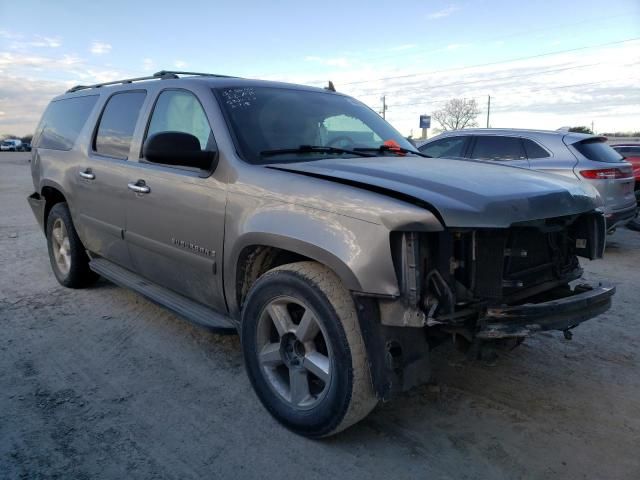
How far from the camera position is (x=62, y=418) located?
116 inches

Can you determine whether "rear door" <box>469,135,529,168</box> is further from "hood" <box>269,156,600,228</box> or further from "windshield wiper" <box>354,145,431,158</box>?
"hood" <box>269,156,600,228</box>

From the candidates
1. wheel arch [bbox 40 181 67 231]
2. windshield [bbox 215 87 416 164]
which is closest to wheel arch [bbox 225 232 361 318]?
windshield [bbox 215 87 416 164]

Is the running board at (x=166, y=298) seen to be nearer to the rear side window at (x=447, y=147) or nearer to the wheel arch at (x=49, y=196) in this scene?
the wheel arch at (x=49, y=196)

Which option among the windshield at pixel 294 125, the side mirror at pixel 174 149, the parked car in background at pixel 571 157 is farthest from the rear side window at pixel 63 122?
the parked car in background at pixel 571 157

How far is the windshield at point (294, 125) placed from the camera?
3244 mm

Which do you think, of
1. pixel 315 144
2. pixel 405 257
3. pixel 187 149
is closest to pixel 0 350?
pixel 187 149

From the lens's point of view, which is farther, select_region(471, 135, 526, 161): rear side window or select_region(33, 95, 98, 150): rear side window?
select_region(471, 135, 526, 161): rear side window

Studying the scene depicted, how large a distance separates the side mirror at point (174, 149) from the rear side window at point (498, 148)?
5658 millimetres

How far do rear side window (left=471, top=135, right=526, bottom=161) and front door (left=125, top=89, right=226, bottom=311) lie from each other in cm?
534

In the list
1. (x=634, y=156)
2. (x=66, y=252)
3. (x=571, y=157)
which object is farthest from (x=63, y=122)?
(x=634, y=156)

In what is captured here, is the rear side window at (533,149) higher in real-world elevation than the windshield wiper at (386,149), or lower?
higher

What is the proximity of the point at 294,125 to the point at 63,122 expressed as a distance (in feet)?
9.86

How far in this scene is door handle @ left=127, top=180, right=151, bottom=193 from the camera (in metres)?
3.69

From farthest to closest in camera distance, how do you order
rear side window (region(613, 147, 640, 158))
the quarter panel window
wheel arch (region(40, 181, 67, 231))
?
1. rear side window (region(613, 147, 640, 158))
2. wheel arch (region(40, 181, 67, 231))
3. the quarter panel window
